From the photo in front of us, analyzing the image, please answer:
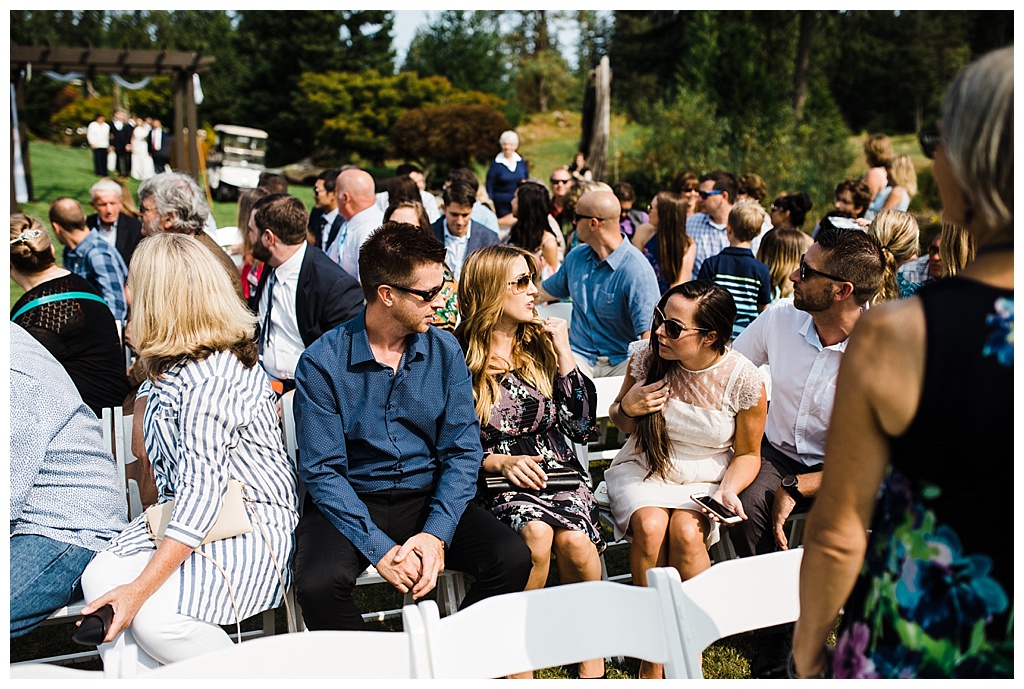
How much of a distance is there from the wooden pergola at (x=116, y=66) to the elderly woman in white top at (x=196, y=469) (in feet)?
51.0

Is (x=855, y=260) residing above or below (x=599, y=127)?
below

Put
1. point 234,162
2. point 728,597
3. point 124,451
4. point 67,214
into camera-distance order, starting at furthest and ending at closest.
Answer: point 234,162 < point 67,214 < point 124,451 < point 728,597

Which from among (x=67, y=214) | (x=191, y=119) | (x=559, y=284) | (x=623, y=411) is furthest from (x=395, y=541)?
(x=191, y=119)

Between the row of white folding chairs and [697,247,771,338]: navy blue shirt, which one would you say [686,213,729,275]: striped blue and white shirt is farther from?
the row of white folding chairs

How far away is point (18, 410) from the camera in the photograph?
2.73 meters

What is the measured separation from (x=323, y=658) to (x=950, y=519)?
1409 millimetres

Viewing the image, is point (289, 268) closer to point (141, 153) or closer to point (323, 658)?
point (323, 658)

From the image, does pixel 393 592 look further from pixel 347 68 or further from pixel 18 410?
pixel 347 68

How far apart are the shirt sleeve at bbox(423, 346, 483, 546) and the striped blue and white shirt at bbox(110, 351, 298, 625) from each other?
0.58 metres

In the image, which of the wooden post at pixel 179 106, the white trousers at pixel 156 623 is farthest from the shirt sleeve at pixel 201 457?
the wooden post at pixel 179 106

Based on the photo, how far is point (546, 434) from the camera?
3666 mm

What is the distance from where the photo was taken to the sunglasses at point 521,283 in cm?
359

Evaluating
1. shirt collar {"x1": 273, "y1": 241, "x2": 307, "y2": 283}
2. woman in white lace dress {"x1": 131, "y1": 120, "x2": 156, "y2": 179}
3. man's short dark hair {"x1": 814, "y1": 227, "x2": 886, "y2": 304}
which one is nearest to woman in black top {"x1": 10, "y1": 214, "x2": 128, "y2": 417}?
shirt collar {"x1": 273, "y1": 241, "x2": 307, "y2": 283}

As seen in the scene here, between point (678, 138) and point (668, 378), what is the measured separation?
17.4m
